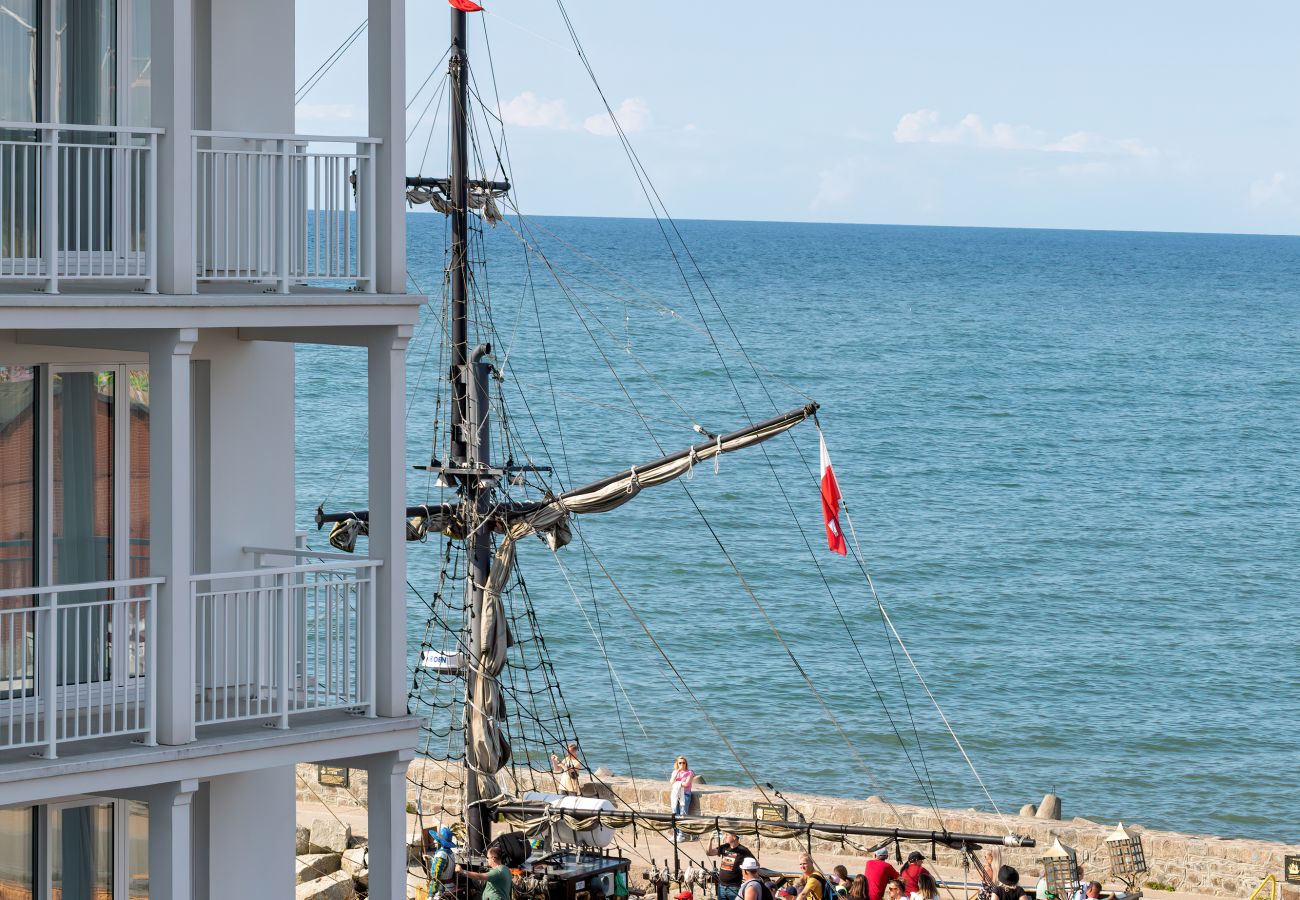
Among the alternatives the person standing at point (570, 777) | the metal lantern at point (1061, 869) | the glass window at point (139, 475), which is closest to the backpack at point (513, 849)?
the person standing at point (570, 777)

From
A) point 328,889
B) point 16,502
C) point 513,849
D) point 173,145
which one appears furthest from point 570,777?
point 173,145

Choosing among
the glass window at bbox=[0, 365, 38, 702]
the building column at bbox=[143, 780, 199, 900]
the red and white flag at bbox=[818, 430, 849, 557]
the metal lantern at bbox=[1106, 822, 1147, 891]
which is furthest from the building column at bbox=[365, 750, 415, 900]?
the metal lantern at bbox=[1106, 822, 1147, 891]

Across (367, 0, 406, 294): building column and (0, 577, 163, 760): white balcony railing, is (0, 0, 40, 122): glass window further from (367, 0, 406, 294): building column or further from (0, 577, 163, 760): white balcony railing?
(0, 577, 163, 760): white balcony railing

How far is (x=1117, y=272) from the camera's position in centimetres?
19738

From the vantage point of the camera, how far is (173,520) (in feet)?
42.3

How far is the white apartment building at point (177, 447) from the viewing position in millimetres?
12867

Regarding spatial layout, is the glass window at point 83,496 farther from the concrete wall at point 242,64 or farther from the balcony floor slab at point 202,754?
the concrete wall at point 242,64

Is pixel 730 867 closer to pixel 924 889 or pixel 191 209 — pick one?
pixel 924 889

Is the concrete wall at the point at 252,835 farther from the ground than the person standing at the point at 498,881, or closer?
farther from the ground

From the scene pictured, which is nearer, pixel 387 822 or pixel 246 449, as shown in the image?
pixel 387 822

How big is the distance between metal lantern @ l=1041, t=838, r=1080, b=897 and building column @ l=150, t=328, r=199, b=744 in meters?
13.2

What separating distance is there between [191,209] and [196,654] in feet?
11.0

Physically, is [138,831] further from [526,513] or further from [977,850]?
[977,850]

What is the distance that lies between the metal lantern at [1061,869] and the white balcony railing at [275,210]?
13021 mm
